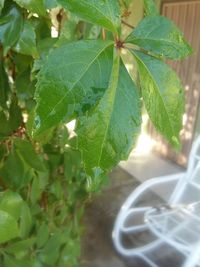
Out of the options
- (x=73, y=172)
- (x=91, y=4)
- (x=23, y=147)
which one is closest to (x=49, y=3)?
(x=91, y=4)

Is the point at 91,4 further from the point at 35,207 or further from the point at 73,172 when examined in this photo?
the point at 73,172

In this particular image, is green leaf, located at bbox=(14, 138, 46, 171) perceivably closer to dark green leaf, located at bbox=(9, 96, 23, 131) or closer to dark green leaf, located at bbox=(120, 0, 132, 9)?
dark green leaf, located at bbox=(9, 96, 23, 131)

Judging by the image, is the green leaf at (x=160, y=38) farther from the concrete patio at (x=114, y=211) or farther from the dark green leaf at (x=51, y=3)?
the concrete patio at (x=114, y=211)

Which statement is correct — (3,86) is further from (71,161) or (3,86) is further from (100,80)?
(71,161)

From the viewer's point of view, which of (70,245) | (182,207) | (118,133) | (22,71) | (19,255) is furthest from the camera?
(182,207)

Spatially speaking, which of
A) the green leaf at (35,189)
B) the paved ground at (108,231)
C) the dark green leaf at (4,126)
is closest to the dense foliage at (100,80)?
the dark green leaf at (4,126)

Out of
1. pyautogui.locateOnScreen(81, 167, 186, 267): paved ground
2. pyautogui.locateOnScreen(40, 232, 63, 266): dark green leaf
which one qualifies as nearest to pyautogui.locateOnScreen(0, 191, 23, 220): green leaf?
pyautogui.locateOnScreen(40, 232, 63, 266): dark green leaf

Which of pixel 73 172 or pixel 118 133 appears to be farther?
pixel 73 172
